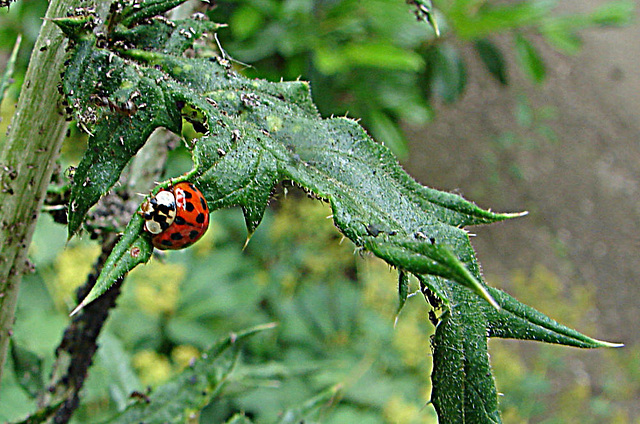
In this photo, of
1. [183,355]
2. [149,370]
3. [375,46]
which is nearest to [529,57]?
[375,46]

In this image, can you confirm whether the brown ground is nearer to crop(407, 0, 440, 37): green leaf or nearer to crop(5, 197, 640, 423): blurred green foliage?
crop(5, 197, 640, 423): blurred green foliage

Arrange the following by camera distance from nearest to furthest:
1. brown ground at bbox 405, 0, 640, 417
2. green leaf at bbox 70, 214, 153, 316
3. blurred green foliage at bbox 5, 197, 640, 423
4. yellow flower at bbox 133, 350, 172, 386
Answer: green leaf at bbox 70, 214, 153, 316 < yellow flower at bbox 133, 350, 172, 386 < blurred green foliage at bbox 5, 197, 640, 423 < brown ground at bbox 405, 0, 640, 417

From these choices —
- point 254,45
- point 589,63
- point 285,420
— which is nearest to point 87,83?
point 285,420

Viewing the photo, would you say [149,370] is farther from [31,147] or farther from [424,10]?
[424,10]

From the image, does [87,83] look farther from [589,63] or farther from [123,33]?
[589,63]

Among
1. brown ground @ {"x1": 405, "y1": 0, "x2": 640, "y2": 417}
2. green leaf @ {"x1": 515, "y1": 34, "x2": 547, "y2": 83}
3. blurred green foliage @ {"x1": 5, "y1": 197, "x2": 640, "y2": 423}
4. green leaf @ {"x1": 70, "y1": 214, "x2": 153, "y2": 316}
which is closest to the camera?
green leaf @ {"x1": 70, "y1": 214, "x2": 153, "y2": 316}

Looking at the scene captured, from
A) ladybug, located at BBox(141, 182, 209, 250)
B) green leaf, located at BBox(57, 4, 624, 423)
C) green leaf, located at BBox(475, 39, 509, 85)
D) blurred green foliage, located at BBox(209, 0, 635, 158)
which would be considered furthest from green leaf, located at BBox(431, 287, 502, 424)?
green leaf, located at BBox(475, 39, 509, 85)
